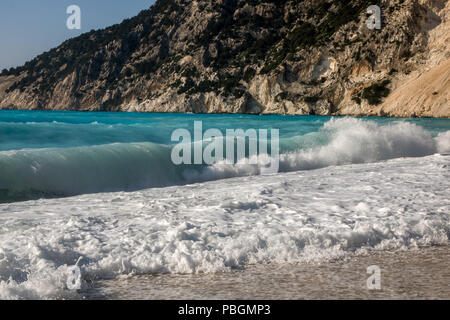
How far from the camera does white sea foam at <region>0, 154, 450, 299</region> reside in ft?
13.9

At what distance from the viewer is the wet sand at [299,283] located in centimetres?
359

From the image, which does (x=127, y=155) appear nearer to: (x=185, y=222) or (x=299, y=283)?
(x=185, y=222)

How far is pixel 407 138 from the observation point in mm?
17688

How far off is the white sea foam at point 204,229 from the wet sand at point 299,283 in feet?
0.71

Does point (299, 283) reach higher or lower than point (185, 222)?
lower

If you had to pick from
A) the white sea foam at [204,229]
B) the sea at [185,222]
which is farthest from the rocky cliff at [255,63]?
the white sea foam at [204,229]

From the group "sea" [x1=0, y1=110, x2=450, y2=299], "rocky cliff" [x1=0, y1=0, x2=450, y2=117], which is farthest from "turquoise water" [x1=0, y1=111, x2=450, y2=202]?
"rocky cliff" [x1=0, y1=0, x2=450, y2=117]

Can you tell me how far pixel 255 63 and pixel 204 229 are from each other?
8261 cm

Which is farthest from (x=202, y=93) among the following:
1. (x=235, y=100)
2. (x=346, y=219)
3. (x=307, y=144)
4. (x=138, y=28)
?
(x=346, y=219)

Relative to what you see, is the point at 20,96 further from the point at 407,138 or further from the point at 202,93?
the point at 407,138

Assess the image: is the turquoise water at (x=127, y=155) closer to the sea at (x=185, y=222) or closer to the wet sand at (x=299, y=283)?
the sea at (x=185, y=222)

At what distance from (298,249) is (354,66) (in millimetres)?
64042

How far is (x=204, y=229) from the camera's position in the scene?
5.28 metres

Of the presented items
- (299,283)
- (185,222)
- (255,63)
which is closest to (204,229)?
(185,222)
